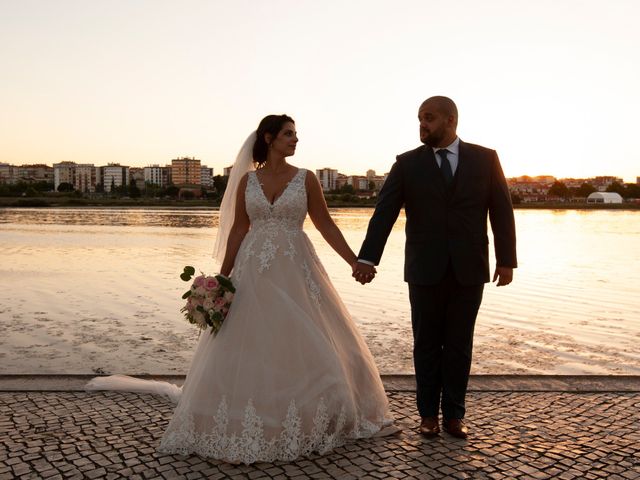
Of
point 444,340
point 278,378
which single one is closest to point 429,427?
point 444,340

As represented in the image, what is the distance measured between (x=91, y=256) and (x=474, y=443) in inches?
605

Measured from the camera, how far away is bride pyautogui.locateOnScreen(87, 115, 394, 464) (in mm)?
3953

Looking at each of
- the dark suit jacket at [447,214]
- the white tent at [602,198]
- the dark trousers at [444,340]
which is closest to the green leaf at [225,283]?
the dark suit jacket at [447,214]

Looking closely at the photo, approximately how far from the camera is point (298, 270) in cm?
441

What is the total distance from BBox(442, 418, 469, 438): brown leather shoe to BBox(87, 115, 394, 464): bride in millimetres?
387

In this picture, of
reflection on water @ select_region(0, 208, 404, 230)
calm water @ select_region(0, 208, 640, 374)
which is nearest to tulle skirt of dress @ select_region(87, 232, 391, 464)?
calm water @ select_region(0, 208, 640, 374)

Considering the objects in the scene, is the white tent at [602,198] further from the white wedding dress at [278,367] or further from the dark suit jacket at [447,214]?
the white wedding dress at [278,367]

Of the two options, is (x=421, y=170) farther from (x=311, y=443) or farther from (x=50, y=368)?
(x=50, y=368)

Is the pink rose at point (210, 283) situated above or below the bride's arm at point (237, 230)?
below

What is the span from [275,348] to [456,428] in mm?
1334

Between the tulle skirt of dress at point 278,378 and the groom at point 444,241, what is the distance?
15.3 inches

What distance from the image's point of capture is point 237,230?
4652 millimetres

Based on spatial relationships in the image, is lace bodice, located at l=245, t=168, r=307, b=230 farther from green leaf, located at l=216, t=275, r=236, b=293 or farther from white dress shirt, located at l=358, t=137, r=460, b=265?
white dress shirt, located at l=358, t=137, r=460, b=265

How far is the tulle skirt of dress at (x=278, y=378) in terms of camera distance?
155 inches
